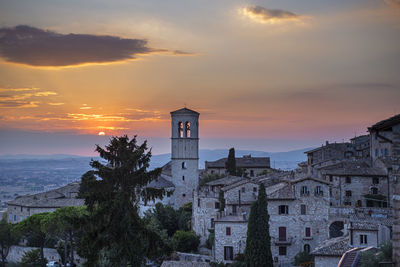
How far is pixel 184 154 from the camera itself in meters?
61.9

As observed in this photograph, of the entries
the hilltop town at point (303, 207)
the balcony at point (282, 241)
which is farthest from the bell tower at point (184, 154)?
the balcony at point (282, 241)

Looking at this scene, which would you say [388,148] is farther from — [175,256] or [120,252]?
[120,252]

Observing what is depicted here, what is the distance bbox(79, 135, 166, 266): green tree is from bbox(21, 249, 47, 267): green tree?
24.7 m

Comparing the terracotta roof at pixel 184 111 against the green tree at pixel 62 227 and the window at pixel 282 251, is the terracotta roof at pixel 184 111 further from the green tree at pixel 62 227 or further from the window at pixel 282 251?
the window at pixel 282 251

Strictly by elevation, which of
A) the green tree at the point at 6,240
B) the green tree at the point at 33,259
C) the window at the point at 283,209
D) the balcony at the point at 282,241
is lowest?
the green tree at the point at 33,259

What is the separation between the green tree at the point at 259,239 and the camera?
1364 inches

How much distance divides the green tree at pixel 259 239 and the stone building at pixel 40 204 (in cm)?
2760

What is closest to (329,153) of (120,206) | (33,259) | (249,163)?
(249,163)

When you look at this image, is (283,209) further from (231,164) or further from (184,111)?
(184,111)

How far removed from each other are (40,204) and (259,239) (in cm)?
3509

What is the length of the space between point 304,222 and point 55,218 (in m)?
22.7

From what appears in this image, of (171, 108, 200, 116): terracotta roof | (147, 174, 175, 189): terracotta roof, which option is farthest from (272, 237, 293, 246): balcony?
(171, 108, 200, 116): terracotta roof

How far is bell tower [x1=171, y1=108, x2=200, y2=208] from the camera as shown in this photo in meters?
61.0

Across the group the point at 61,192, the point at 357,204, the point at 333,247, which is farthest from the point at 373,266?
the point at 61,192
